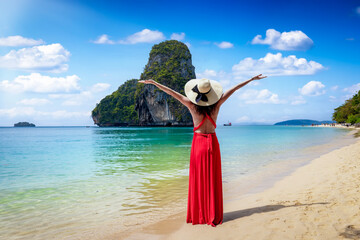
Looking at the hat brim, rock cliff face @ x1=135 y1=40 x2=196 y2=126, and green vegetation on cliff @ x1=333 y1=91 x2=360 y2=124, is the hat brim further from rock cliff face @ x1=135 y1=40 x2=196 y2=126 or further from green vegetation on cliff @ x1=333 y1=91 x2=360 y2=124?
rock cliff face @ x1=135 y1=40 x2=196 y2=126

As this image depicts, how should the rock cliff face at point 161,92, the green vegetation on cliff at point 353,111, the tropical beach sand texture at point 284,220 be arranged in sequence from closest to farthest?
the tropical beach sand texture at point 284,220 < the green vegetation on cliff at point 353,111 < the rock cliff face at point 161,92

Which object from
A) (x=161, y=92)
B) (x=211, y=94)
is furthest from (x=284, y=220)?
(x=161, y=92)

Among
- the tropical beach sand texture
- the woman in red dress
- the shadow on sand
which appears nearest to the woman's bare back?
the woman in red dress

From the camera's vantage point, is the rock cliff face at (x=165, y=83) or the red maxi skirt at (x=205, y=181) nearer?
the red maxi skirt at (x=205, y=181)

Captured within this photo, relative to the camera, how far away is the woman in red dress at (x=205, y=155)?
3943 millimetres

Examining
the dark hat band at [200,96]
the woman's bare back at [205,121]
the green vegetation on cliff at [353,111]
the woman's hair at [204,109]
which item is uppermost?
the green vegetation on cliff at [353,111]

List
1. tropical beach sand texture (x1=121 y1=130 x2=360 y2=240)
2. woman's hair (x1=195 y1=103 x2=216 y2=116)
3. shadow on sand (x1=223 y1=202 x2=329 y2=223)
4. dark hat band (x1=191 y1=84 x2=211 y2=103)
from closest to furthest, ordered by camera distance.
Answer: tropical beach sand texture (x1=121 y1=130 x2=360 y2=240) → dark hat band (x1=191 y1=84 x2=211 y2=103) → woman's hair (x1=195 y1=103 x2=216 y2=116) → shadow on sand (x1=223 y1=202 x2=329 y2=223)

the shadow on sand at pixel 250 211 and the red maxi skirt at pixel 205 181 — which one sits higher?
the red maxi skirt at pixel 205 181

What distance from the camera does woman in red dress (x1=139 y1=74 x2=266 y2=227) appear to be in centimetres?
394

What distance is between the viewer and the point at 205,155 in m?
3.97

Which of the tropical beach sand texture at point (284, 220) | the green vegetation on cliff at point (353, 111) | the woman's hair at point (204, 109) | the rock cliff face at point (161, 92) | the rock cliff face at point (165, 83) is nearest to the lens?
the tropical beach sand texture at point (284, 220)

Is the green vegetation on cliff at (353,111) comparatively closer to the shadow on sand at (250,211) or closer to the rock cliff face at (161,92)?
the rock cliff face at (161,92)

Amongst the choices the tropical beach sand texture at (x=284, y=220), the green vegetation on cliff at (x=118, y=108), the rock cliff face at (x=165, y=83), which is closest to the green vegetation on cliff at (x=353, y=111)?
the rock cliff face at (x=165, y=83)

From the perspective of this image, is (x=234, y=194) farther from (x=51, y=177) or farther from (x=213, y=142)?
(x=51, y=177)
